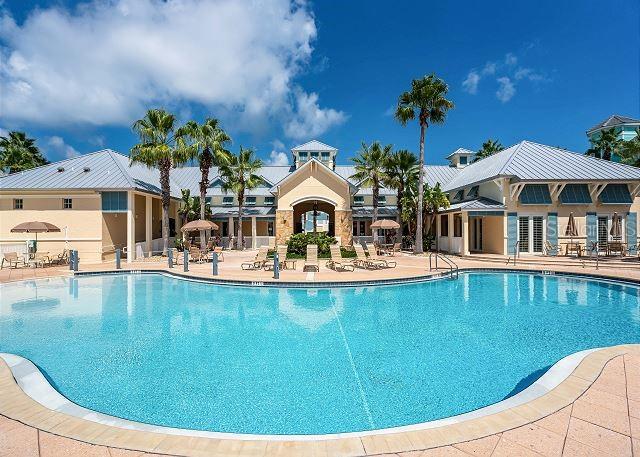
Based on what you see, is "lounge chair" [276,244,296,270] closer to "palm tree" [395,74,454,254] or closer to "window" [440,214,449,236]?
"palm tree" [395,74,454,254]

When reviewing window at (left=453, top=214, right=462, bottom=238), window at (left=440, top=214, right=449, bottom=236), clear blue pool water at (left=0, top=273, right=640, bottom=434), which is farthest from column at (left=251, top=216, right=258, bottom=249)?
window at (left=453, top=214, right=462, bottom=238)

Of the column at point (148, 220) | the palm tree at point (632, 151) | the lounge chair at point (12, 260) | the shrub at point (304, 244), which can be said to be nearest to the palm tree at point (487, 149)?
the palm tree at point (632, 151)

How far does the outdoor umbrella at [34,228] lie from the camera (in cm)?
2059

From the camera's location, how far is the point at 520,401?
462 cm

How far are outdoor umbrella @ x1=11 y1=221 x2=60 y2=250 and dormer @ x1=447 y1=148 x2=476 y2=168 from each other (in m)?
38.3

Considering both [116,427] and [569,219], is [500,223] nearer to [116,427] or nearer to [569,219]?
[569,219]

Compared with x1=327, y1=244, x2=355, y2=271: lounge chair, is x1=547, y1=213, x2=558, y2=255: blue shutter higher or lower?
higher

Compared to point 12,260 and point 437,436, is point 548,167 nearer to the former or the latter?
point 437,436

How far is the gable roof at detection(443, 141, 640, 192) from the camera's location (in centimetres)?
2323

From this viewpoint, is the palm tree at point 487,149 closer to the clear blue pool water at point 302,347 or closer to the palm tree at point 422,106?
the palm tree at point 422,106

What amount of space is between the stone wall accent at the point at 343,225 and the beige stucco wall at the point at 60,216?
17501 millimetres

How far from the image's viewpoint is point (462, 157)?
39375 mm

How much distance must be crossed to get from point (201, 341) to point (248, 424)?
4.00 m

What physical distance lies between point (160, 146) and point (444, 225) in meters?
24.2
